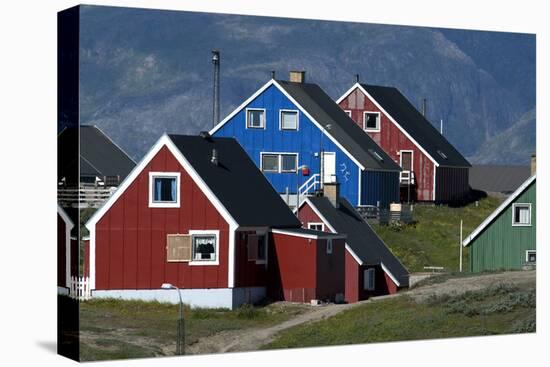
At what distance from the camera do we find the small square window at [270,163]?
30.7 metres

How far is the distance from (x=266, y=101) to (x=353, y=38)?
2.03 metres

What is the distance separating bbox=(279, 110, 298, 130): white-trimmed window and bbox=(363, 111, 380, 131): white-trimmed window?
71.8 inches

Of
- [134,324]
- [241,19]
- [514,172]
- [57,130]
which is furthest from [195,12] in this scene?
[514,172]

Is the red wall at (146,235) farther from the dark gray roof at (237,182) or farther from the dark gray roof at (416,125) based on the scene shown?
the dark gray roof at (416,125)

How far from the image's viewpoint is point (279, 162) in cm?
3088

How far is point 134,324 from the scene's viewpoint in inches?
1106

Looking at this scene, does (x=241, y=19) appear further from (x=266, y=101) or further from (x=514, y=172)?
(x=514, y=172)

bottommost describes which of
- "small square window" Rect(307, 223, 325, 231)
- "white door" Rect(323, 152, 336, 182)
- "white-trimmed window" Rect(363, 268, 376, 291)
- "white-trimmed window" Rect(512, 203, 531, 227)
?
"white-trimmed window" Rect(363, 268, 376, 291)

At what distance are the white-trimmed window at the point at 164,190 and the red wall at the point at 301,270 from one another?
2.20 metres

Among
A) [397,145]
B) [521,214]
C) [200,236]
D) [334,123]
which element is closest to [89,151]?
[200,236]

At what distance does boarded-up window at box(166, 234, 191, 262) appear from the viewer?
94.3ft

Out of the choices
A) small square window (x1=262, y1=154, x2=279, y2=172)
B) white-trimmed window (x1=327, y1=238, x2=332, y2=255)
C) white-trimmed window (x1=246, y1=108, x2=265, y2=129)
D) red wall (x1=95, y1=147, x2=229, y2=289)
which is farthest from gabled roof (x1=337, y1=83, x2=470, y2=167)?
red wall (x1=95, y1=147, x2=229, y2=289)

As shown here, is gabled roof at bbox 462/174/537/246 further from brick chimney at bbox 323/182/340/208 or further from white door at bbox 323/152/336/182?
white door at bbox 323/152/336/182

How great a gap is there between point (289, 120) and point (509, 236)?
5.29 metres
